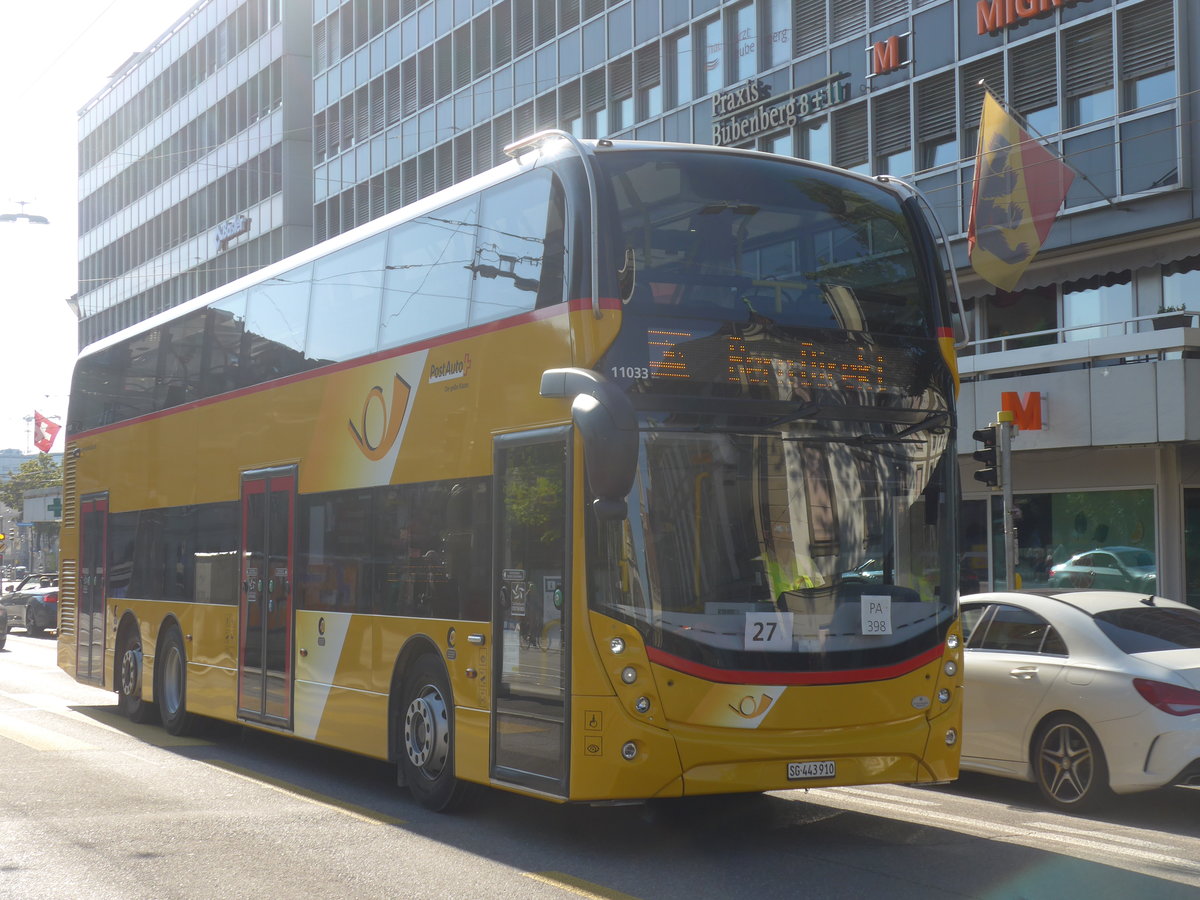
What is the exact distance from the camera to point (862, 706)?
8758 mm

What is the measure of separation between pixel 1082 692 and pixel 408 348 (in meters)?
5.08

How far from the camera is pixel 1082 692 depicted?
10.3 m

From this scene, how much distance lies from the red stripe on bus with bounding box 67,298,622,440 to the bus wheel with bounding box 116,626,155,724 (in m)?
2.40

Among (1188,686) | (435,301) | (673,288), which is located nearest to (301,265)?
(435,301)

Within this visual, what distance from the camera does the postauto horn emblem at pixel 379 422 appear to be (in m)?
10.9

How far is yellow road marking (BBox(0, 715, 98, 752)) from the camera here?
14055 mm

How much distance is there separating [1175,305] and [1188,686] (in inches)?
552

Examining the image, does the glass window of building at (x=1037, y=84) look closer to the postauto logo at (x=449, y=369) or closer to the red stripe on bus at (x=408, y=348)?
the red stripe on bus at (x=408, y=348)

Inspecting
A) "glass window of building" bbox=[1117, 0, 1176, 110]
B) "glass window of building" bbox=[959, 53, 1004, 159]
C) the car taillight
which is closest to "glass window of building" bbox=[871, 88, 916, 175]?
"glass window of building" bbox=[959, 53, 1004, 159]

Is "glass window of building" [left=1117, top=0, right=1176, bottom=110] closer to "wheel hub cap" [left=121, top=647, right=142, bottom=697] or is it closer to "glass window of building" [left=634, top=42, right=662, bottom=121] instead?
"glass window of building" [left=634, top=42, right=662, bottom=121]

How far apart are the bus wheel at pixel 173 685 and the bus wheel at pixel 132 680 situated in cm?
60

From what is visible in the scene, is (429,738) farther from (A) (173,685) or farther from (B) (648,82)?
(B) (648,82)

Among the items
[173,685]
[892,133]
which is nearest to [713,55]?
[892,133]

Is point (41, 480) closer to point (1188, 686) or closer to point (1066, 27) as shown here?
point (1066, 27)
